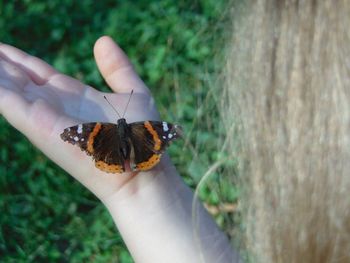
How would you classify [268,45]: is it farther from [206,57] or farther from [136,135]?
[206,57]

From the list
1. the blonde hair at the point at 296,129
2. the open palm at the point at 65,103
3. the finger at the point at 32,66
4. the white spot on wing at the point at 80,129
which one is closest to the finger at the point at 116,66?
the open palm at the point at 65,103

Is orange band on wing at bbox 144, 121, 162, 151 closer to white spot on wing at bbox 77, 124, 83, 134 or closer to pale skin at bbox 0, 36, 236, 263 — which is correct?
pale skin at bbox 0, 36, 236, 263

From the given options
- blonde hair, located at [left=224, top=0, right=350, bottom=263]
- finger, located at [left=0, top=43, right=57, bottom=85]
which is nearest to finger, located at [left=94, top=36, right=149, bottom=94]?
finger, located at [left=0, top=43, right=57, bottom=85]

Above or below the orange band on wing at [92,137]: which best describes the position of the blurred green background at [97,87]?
below

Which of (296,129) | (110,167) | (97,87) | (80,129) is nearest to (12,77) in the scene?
(80,129)

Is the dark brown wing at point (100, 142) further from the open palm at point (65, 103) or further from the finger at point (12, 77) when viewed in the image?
the finger at point (12, 77)

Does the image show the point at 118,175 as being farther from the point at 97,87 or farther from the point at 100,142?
the point at 97,87
